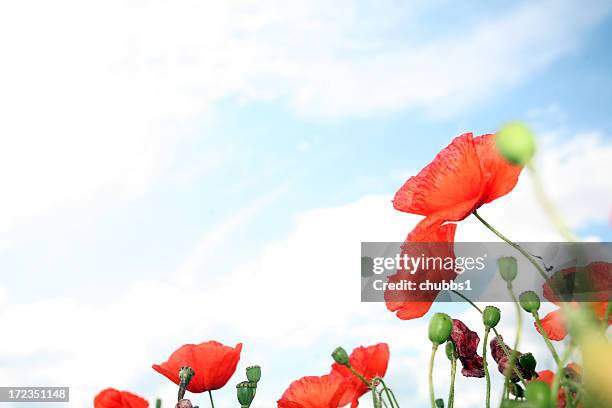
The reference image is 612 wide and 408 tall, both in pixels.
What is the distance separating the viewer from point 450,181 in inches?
27.2

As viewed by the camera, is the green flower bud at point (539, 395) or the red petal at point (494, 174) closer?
the green flower bud at point (539, 395)

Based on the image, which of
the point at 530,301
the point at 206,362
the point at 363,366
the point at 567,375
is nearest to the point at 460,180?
the point at 530,301

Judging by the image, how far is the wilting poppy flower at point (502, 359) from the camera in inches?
27.9

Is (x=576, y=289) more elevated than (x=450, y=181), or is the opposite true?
(x=450, y=181)

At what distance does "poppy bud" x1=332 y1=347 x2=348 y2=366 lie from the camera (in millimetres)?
781

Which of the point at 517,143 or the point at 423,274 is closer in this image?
the point at 517,143

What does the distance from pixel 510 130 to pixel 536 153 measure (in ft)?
0.05

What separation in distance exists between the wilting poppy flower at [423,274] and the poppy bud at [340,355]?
0.08m

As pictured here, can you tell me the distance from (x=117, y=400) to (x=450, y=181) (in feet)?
1.65

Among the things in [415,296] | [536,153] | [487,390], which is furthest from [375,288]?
[536,153]

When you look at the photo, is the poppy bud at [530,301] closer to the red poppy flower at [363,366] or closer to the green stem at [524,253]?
the green stem at [524,253]

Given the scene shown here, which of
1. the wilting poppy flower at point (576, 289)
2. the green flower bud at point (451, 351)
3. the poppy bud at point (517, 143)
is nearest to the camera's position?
the poppy bud at point (517, 143)

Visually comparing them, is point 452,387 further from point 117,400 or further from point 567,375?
point 117,400
